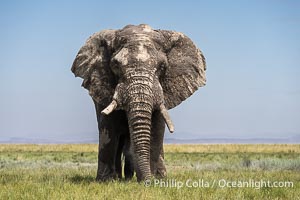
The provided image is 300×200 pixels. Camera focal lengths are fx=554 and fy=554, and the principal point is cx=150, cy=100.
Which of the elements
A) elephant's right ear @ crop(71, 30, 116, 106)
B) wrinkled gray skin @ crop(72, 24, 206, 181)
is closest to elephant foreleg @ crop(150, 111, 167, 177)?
wrinkled gray skin @ crop(72, 24, 206, 181)

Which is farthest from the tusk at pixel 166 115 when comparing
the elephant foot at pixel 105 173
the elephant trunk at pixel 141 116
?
the elephant foot at pixel 105 173

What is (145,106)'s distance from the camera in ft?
38.1

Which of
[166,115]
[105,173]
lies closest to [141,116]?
[166,115]

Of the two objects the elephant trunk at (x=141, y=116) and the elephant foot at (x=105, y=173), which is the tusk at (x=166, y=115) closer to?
the elephant trunk at (x=141, y=116)

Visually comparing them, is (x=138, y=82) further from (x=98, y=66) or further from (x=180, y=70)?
(x=180, y=70)

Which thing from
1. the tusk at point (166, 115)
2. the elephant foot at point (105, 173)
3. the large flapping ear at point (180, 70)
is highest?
the large flapping ear at point (180, 70)

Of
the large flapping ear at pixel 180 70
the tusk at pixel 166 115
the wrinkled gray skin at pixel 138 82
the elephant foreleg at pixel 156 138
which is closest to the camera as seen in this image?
the wrinkled gray skin at pixel 138 82

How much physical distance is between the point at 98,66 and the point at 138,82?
1837 mm

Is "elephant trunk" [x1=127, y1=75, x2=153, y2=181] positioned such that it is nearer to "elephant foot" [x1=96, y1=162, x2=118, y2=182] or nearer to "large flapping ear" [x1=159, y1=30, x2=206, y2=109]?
"large flapping ear" [x1=159, y1=30, x2=206, y2=109]

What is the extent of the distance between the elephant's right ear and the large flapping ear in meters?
1.28

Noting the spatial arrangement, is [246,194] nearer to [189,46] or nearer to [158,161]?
[158,161]

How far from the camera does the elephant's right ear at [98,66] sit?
1290cm

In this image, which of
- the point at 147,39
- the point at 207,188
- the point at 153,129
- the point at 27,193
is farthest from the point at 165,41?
the point at 27,193

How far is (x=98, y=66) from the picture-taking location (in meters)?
13.2
